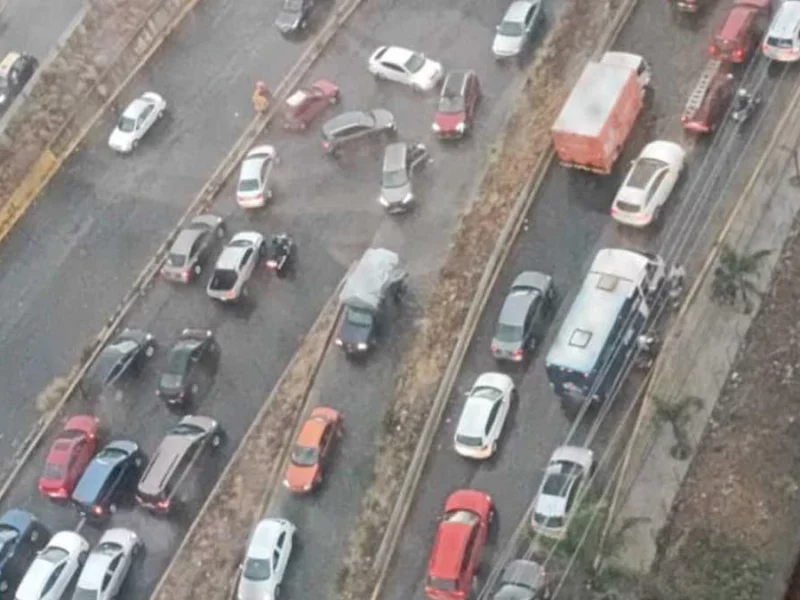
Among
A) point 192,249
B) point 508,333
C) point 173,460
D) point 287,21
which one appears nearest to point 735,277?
point 508,333

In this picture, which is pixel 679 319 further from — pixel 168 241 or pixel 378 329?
pixel 168 241

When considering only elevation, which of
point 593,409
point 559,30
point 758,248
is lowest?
point 593,409

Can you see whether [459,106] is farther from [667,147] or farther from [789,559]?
[789,559]

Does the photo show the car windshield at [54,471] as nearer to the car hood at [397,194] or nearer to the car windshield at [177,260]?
the car windshield at [177,260]

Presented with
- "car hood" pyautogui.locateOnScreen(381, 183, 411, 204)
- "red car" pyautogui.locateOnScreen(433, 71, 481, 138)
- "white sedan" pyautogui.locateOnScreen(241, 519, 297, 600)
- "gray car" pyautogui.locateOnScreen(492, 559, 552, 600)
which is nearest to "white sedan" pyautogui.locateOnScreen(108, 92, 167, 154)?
"car hood" pyautogui.locateOnScreen(381, 183, 411, 204)

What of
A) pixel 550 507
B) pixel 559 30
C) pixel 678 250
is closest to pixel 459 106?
pixel 559 30

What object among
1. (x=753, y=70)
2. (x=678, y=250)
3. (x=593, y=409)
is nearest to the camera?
(x=593, y=409)
